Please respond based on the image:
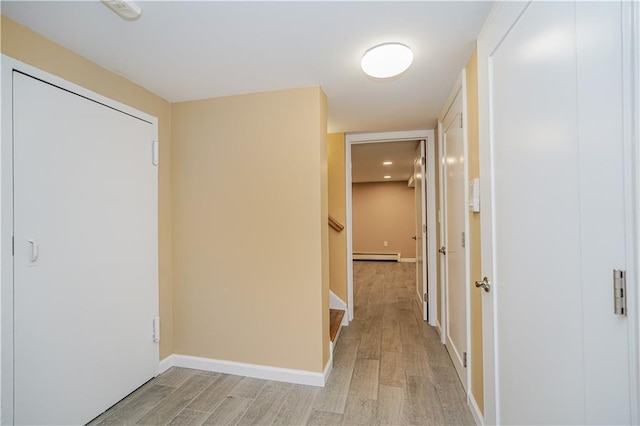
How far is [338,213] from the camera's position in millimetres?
3051

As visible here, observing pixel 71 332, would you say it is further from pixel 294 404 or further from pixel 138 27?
pixel 138 27

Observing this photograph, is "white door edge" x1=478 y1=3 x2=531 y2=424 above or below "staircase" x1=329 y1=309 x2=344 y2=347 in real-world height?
above

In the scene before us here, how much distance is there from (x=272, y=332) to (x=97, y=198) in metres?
1.48

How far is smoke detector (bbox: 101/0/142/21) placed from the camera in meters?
1.11

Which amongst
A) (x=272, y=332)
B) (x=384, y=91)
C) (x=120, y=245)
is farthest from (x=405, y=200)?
(x=120, y=245)

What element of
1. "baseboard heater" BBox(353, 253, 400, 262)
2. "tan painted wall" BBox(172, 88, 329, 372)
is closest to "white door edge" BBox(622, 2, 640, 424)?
"tan painted wall" BBox(172, 88, 329, 372)

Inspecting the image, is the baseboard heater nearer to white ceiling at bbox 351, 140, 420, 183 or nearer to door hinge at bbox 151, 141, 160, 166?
white ceiling at bbox 351, 140, 420, 183

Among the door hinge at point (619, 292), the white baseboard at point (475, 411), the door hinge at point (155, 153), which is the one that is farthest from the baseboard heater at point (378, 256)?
the door hinge at point (619, 292)

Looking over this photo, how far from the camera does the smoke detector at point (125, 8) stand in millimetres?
1114

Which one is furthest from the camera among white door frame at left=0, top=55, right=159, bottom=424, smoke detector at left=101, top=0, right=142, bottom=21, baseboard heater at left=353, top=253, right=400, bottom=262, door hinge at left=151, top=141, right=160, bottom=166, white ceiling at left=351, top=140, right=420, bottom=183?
baseboard heater at left=353, top=253, right=400, bottom=262

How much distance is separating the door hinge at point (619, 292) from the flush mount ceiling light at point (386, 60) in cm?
136

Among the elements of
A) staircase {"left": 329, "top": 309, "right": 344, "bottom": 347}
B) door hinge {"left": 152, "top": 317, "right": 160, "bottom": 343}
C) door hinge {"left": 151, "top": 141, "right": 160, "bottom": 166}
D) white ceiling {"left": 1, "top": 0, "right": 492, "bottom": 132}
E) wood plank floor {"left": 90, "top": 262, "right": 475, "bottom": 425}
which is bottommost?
wood plank floor {"left": 90, "top": 262, "right": 475, "bottom": 425}

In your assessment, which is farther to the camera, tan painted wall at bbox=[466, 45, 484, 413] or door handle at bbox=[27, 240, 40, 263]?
tan painted wall at bbox=[466, 45, 484, 413]

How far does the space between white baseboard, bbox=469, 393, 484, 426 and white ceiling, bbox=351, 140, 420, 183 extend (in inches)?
112
